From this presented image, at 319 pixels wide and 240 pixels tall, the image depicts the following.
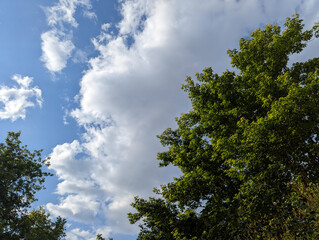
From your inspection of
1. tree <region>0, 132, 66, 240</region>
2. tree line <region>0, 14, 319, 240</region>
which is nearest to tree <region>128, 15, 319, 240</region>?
tree line <region>0, 14, 319, 240</region>

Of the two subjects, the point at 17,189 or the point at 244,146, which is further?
the point at 17,189

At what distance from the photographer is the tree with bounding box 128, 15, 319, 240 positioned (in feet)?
42.8

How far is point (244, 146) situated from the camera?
1326 cm

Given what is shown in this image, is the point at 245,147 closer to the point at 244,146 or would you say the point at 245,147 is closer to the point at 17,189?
the point at 244,146

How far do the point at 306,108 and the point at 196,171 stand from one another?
8.19 meters

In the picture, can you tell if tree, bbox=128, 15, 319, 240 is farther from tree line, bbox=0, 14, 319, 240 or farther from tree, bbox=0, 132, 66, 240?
tree, bbox=0, 132, 66, 240

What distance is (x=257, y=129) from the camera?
12523 mm

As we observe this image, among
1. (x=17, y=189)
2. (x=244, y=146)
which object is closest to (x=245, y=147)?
(x=244, y=146)

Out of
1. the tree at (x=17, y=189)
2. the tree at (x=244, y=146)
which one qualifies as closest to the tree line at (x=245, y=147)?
the tree at (x=244, y=146)

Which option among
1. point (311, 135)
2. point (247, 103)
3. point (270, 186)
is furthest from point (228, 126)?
point (311, 135)

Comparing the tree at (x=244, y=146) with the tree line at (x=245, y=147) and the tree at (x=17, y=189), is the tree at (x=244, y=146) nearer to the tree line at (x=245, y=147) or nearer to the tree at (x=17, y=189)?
the tree line at (x=245, y=147)

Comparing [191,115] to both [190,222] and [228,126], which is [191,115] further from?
[190,222]

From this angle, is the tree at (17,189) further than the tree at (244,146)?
Yes

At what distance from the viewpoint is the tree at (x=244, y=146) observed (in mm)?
13047
